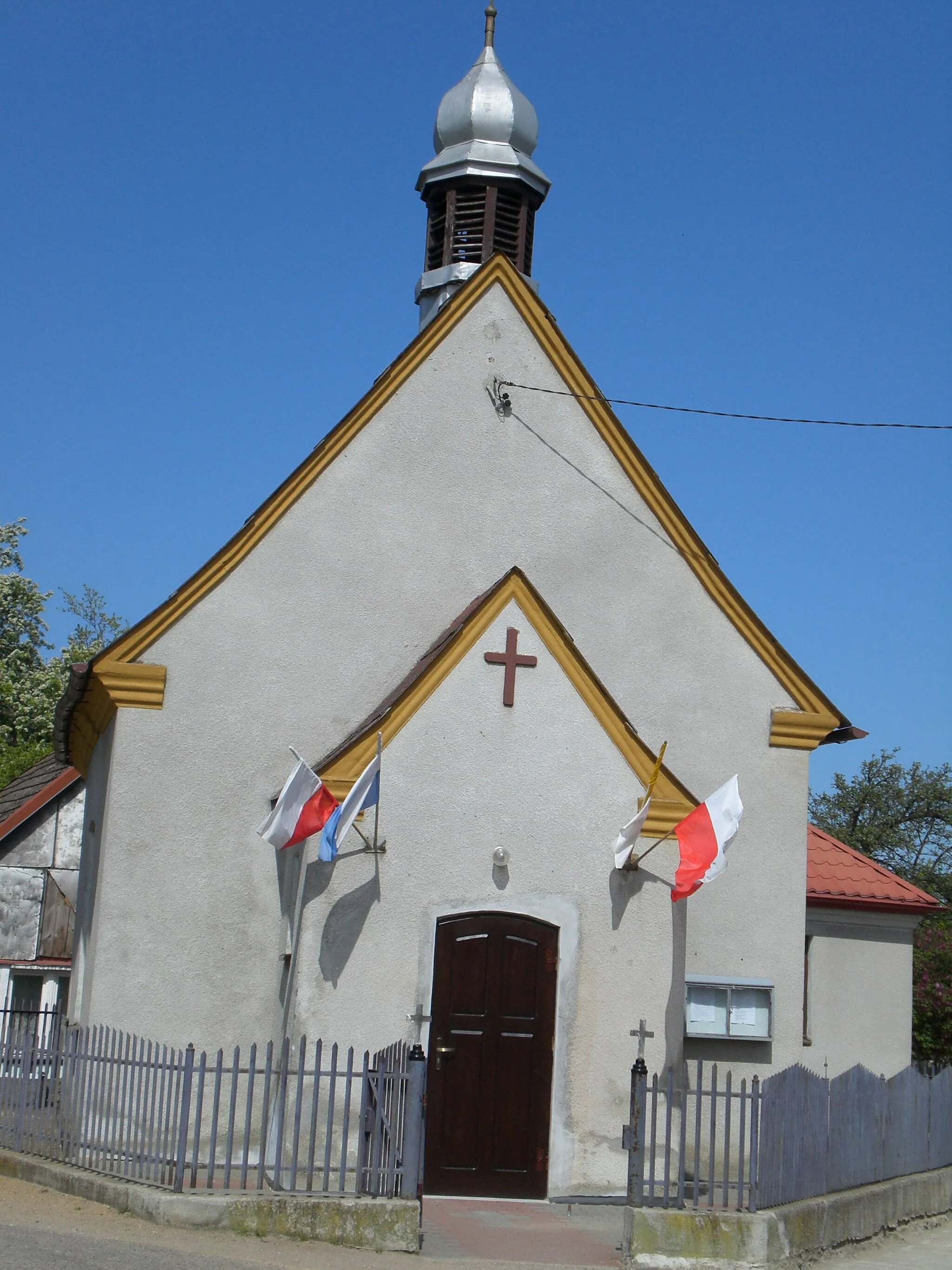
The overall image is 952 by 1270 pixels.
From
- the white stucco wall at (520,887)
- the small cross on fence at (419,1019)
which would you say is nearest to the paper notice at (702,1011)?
the white stucco wall at (520,887)

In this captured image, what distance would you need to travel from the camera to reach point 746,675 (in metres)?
14.4

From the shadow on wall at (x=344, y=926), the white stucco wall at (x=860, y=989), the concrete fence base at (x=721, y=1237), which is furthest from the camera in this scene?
the white stucco wall at (x=860, y=989)

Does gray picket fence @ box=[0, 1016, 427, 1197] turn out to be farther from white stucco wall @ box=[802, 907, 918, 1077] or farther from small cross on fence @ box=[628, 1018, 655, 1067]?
white stucco wall @ box=[802, 907, 918, 1077]

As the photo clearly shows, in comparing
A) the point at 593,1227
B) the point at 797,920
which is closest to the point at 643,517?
the point at 797,920

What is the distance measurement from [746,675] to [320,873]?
15.8 ft

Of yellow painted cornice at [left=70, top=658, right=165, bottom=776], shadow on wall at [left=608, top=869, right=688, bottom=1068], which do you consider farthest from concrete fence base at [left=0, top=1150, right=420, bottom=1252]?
yellow painted cornice at [left=70, top=658, right=165, bottom=776]

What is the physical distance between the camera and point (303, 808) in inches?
478

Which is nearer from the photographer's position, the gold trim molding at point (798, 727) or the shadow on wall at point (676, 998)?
the shadow on wall at point (676, 998)

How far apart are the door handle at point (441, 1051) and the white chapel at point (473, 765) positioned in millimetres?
35

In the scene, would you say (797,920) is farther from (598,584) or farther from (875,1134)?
(598,584)

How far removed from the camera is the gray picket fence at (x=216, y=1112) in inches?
410

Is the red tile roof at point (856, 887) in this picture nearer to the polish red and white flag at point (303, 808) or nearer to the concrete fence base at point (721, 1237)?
the concrete fence base at point (721, 1237)

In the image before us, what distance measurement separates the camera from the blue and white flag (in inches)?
461

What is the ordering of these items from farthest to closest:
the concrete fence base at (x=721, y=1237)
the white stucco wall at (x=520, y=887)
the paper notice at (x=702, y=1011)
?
the paper notice at (x=702, y=1011) → the white stucco wall at (x=520, y=887) → the concrete fence base at (x=721, y=1237)
